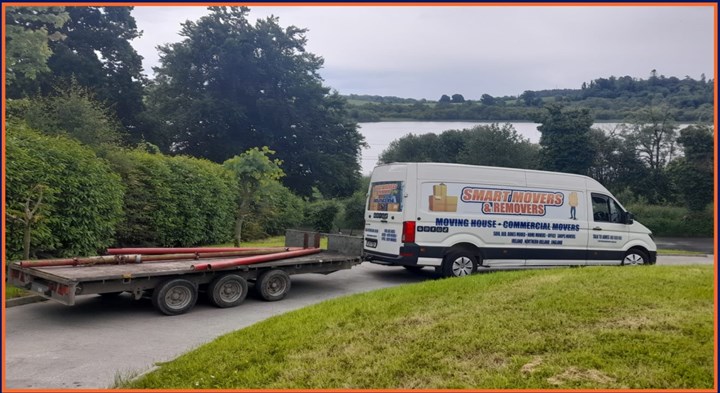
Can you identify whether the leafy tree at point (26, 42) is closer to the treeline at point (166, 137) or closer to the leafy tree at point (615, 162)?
the treeline at point (166, 137)

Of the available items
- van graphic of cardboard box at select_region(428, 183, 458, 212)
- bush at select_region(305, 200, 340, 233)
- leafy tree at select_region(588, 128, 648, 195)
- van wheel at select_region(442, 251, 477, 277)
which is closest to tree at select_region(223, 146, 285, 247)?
van graphic of cardboard box at select_region(428, 183, 458, 212)

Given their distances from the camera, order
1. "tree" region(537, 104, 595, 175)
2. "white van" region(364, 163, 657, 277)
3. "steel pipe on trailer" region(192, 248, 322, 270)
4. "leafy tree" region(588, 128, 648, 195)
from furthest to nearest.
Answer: "leafy tree" region(588, 128, 648, 195) → "tree" region(537, 104, 595, 175) → "white van" region(364, 163, 657, 277) → "steel pipe on trailer" region(192, 248, 322, 270)

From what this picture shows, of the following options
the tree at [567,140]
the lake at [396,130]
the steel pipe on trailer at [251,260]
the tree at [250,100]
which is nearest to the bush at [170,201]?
the steel pipe on trailer at [251,260]

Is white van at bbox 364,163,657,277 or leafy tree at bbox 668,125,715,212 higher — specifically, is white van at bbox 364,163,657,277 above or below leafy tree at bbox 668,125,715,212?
below

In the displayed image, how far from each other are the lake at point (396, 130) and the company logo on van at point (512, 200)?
16105 mm

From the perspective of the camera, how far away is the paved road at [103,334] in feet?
17.9

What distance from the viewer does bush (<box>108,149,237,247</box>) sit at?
15.0 metres

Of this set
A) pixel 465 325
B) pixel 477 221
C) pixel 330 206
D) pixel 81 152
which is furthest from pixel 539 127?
pixel 465 325

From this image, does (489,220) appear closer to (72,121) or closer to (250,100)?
(72,121)

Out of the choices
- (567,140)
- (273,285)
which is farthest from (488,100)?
(273,285)

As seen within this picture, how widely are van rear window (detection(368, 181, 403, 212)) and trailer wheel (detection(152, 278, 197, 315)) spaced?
450cm

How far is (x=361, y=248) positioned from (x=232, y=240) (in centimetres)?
960

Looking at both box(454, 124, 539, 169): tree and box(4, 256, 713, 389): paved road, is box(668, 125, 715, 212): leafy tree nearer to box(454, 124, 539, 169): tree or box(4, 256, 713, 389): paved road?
box(454, 124, 539, 169): tree

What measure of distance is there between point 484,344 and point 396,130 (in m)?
28.7
